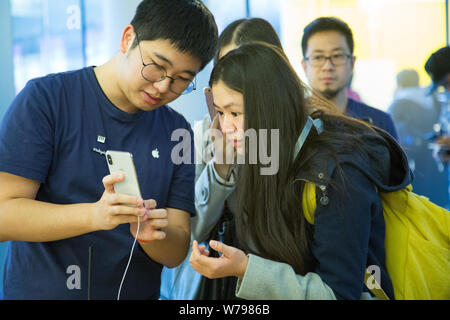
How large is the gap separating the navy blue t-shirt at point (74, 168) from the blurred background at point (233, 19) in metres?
1.13

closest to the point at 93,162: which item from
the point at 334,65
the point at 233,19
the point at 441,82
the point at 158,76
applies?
the point at 158,76

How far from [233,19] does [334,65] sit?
1205 millimetres

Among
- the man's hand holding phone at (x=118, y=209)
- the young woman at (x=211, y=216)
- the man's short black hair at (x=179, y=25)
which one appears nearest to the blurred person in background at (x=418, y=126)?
the young woman at (x=211, y=216)

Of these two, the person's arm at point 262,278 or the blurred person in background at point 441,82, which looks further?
the blurred person in background at point 441,82

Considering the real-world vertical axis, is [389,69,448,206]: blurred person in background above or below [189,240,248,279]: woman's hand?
above

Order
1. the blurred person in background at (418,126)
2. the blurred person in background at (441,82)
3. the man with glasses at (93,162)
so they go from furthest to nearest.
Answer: the blurred person in background at (418,126), the blurred person in background at (441,82), the man with glasses at (93,162)

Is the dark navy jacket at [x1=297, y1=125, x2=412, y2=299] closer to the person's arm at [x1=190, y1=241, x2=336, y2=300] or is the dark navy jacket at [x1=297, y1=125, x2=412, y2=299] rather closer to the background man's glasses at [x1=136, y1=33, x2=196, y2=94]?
the person's arm at [x1=190, y1=241, x2=336, y2=300]

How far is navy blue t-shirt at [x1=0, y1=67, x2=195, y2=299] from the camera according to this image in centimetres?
135

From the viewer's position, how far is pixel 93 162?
1.45 m

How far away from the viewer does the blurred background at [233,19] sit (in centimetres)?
280

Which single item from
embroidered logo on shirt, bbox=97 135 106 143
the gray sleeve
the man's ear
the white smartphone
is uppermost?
the man's ear

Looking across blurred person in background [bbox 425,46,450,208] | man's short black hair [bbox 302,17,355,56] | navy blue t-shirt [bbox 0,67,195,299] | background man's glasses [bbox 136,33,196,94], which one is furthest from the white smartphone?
blurred person in background [bbox 425,46,450,208]

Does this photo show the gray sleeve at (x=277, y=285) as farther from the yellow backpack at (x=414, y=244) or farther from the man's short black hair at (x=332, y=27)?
the man's short black hair at (x=332, y=27)

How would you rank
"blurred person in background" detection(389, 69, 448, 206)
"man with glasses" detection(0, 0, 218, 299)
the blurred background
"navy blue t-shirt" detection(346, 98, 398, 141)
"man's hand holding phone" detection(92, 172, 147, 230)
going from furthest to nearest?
"blurred person in background" detection(389, 69, 448, 206)
the blurred background
"navy blue t-shirt" detection(346, 98, 398, 141)
"man with glasses" detection(0, 0, 218, 299)
"man's hand holding phone" detection(92, 172, 147, 230)
